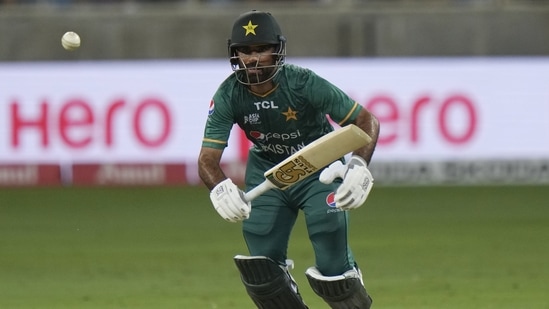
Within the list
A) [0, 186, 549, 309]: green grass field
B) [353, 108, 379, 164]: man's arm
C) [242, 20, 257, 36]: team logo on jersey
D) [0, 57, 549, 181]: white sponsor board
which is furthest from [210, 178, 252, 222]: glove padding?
[0, 57, 549, 181]: white sponsor board

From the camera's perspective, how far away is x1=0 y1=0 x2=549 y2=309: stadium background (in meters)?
9.50

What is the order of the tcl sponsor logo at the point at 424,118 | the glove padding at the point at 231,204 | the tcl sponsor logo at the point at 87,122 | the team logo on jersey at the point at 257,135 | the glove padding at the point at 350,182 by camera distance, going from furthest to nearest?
the tcl sponsor logo at the point at 424,118
the tcl sponsor logo at the point at 87,122
the team logo on jersey at the point at 257,135
the glove padding at the point at 231,204
the glove padding at the point at 350,182

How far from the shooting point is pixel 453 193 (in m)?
15.6

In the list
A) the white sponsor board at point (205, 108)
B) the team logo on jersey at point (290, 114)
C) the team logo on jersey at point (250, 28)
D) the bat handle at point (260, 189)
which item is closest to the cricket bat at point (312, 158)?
the bat handle at point (260, 189)

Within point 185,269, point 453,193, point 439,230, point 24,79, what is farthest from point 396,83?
point 185,269

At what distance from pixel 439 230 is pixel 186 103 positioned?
4374 mm

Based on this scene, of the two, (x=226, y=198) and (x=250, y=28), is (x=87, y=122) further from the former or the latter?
(x=226, y=198)

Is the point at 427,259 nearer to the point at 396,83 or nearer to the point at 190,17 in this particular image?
→ the point at 396,83

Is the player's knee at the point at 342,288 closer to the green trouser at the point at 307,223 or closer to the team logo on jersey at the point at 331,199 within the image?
the green trouser at the point at 307,223

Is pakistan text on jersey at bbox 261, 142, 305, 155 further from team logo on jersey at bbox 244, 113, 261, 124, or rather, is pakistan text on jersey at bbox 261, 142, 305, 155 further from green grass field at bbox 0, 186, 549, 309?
green grass field at bbox 0, 186, 549, 309

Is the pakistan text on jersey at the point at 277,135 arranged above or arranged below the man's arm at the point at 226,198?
above

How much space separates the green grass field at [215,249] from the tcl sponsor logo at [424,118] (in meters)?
0.71

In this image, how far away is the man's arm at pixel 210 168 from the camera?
638 cm

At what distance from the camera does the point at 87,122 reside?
605 inches
